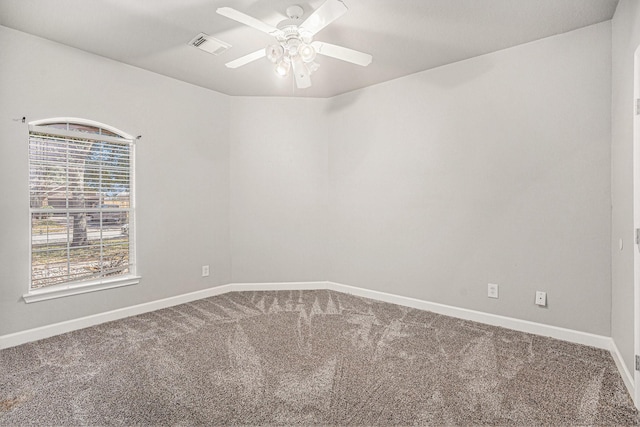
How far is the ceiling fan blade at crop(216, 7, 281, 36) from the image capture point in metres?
2.02

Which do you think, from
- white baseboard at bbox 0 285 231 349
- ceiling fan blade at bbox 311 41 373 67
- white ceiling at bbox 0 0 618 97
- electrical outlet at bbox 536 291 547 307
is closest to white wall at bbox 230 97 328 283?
white baseboard at bbox 0 285 231 349

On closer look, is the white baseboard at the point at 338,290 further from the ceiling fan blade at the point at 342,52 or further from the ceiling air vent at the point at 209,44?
the ceiling air vent at the point at 209,44

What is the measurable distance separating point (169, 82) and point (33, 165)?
158 cm

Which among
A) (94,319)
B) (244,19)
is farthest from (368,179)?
(94,319)

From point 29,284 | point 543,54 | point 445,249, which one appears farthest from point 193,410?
point 543,54

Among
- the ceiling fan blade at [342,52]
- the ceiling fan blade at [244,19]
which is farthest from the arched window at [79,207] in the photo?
the ceiling fan blade at [342,52]

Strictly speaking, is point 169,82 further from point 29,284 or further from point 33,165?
point 29,284

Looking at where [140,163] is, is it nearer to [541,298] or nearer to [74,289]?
[74,289]

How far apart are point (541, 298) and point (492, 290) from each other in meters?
0.40

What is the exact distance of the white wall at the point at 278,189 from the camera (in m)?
4.44

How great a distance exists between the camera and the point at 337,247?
14.5 ft

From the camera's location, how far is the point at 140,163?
3555mm

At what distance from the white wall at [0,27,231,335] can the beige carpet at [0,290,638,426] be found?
1.63 ft

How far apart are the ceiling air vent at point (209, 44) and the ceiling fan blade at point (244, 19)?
0.69 m
